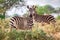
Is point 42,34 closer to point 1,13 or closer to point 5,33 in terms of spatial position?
point 5,33

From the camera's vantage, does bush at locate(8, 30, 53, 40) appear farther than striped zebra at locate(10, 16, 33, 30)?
No

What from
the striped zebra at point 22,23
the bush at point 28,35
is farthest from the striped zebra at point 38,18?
the bush at point 28,35

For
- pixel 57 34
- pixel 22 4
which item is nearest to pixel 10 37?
pixel 57 34

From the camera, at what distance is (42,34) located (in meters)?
9.47

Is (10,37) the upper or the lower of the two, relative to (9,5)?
lower

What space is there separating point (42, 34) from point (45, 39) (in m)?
0.19

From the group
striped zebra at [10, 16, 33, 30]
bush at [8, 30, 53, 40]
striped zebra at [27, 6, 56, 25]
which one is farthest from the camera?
striped zebra at [27, 6, 56, 25]

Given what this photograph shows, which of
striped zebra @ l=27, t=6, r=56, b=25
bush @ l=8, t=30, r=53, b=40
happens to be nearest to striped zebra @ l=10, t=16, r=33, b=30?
striped zebra @ l=27, t=6, r=56, b=25

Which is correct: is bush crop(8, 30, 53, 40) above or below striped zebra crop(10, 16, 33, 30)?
below

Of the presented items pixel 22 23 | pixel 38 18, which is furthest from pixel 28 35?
pixel 38 18

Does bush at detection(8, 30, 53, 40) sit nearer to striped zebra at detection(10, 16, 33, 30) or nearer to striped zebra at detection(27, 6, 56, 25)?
striped zebra at detection(10, 16, 33, 30)

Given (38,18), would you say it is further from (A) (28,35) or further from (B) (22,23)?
(A) (28,35)

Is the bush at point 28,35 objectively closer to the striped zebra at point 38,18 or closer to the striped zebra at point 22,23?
the striped zebra at point 22,23

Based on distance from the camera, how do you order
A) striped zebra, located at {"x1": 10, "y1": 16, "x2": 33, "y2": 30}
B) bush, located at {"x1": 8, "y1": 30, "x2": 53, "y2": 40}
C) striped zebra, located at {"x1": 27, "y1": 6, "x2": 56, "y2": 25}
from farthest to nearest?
striped zebra, located at {"x1": 27, "y1": 6, "x2": 56, "y2": 25} → striped zebra, located at {"x1": 10, "y1": 16, "x2": 33, "y2": 30} → bush, located at {"x1": 8, "y1": 30, "x2": 53, "y2": 40}
